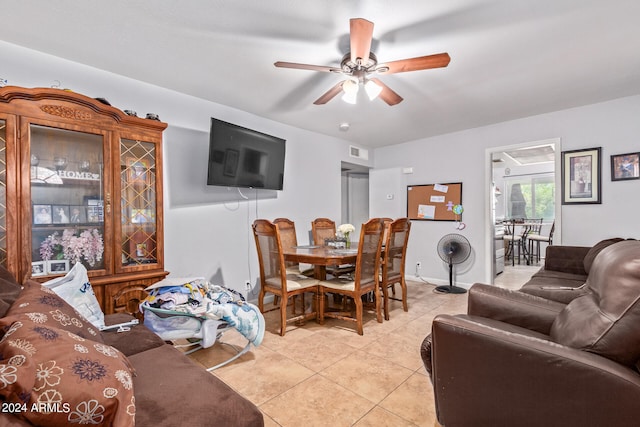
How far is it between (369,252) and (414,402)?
1.33 meters

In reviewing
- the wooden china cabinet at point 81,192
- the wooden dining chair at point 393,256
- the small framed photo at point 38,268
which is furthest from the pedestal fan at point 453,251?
the small framed photo at point 38,268

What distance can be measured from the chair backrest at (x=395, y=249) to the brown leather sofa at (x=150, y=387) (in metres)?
2.17

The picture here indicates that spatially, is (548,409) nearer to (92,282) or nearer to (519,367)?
(519,367)

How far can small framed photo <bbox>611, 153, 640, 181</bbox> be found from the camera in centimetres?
314

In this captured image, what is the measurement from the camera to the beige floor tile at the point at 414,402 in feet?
5.34

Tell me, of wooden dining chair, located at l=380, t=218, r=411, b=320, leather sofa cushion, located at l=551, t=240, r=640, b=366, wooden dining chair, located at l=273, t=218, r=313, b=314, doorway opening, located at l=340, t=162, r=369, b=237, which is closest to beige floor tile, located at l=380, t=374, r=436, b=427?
leather sofa cushion, located at l=551, t=240, r=640, b=366

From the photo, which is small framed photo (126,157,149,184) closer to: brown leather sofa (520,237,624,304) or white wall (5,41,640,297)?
white wall (5,41,640,297)

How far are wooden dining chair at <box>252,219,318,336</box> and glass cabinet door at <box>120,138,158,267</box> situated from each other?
3.02 feet

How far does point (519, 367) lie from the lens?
3.55 feet

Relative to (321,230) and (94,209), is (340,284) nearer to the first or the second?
(321,230)

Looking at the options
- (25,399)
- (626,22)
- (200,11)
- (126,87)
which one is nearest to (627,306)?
(25,399)

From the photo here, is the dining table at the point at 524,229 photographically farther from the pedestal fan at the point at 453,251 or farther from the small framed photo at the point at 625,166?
the small framed photo at the point at 625,166

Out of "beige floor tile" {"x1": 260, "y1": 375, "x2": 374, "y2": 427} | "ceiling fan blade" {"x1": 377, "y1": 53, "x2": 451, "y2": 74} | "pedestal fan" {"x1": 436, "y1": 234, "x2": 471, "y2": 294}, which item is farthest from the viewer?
"pedestal fan" {"x1": 436, "y1": 234, "x2": 471, "y2": 294}

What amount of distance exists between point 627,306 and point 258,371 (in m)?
2.02
